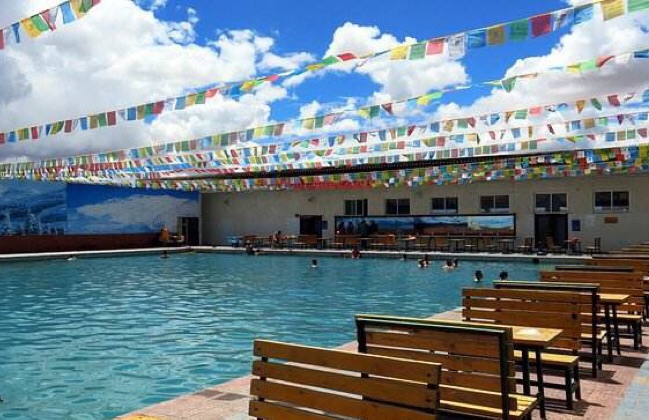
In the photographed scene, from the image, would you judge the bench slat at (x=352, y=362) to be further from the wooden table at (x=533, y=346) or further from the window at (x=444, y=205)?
the window at (x=444, y=205)

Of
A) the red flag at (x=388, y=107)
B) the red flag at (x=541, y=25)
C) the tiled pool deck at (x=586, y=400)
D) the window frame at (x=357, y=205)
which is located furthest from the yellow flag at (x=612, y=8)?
the window frame at (x=357, y=205)

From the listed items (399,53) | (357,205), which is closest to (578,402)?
(399,53)

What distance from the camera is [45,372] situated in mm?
7707

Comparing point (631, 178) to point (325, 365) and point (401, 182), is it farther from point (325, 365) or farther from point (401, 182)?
point (325, 365)

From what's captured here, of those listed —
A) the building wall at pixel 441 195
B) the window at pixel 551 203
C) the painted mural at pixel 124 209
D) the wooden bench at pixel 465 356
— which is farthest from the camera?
the painted mural at pixel 124 209

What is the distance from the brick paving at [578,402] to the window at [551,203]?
85.5ft

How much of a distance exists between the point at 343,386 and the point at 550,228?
3064 centimetres

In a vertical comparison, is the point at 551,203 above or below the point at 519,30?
below

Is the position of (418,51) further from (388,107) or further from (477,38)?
(388,107)

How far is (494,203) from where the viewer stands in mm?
32438

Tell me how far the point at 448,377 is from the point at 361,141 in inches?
Answer: 717

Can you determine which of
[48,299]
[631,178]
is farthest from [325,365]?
[631,178]

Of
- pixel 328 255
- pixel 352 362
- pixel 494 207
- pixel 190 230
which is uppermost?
pixel 494 207

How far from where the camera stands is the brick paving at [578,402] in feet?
15.5
